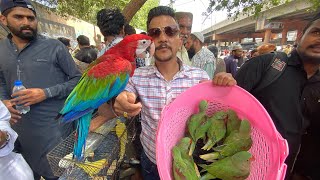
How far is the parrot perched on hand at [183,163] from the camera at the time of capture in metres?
1.08

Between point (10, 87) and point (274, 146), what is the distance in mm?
2344

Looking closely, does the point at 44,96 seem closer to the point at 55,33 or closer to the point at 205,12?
the point at 205,12

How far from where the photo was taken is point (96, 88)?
1569mm

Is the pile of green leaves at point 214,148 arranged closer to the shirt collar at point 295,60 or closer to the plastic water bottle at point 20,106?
the shirt collar at point 295,60

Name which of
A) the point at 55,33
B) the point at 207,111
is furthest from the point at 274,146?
the point at 55,33

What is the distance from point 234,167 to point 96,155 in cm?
94

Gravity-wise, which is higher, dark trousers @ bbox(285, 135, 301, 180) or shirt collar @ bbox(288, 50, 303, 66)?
shirt collar @ bbox(288, 50, 303, 66)

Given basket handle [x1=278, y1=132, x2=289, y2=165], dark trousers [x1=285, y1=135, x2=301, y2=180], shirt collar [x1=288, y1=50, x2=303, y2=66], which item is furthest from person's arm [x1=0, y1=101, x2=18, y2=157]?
shirt collar [x1=288, y1=50, x2=303, y2=66]

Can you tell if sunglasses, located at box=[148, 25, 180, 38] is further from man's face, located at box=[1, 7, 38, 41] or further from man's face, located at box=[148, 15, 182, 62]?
man's face, located at box=[1, 7, 38, 41]

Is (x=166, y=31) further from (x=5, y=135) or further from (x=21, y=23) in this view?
(x=21, y=23)

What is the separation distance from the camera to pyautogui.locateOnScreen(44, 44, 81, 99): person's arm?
2.20 m

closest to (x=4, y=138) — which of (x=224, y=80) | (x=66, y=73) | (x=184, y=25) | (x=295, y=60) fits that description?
(x=66, y=73)

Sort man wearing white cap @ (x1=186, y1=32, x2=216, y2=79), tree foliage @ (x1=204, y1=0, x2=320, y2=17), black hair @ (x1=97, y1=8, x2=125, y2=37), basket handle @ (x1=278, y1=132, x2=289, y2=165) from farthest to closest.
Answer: tree foliage @ (x1=204, y1=0, x2=320, y2=17)
man wearing white cap @ (x1=186, y1=32, x2=216, y2=79)
black hair @ (x1=97, y1=8, x2=125, y2=37)
basket handle @ (x1=278, y1=132, x2=289, y2=165)

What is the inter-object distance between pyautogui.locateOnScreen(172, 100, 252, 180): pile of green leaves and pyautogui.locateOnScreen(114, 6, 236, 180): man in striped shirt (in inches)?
12.2
